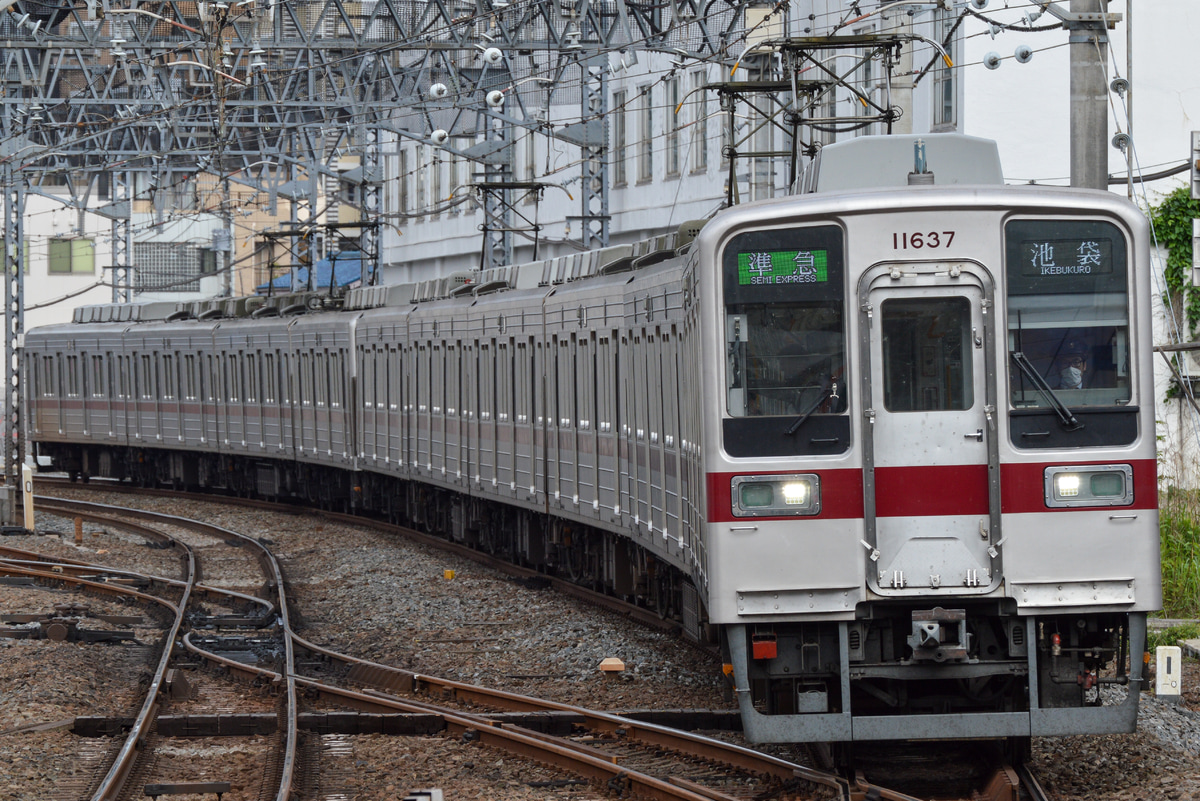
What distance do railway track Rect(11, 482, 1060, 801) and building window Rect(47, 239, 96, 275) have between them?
58.5 m

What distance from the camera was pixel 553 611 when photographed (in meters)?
15.7

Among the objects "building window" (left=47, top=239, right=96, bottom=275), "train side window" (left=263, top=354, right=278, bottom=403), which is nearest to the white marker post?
"train side window" (left=263, top=354, right=278, bottom=403)

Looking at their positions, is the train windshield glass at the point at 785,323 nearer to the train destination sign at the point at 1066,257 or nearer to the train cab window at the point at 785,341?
→ the train cab window at the point at 785,341

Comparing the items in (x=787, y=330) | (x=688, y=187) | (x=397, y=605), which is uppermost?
(x=688, y=187)

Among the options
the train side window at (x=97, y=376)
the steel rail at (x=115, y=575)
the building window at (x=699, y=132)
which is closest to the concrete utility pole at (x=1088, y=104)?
the steel rail at (x=115, y=575)

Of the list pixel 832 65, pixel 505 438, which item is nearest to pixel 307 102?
pixel 832 65

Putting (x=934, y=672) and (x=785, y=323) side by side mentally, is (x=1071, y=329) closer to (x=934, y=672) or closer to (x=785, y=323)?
(x=785, y=323)

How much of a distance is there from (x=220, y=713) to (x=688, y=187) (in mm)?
21821

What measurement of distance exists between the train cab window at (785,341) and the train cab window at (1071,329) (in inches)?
29.1

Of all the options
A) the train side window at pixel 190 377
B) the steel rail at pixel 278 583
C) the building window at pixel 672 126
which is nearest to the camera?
the steel rail at pixel 278 583

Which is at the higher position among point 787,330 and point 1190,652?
point 787,330

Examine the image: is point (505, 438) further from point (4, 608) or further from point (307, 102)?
point (307, 102)

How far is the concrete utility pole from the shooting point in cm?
1170

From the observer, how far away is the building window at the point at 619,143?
35.8 m
